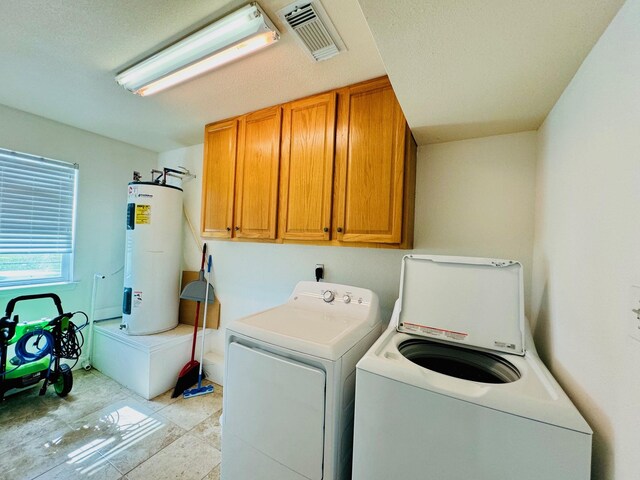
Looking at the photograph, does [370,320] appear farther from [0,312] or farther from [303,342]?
[0,312]

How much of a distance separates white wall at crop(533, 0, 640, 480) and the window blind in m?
4.01

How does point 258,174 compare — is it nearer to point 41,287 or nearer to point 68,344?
point 68,344

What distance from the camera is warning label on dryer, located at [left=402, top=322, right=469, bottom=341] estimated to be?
125cm

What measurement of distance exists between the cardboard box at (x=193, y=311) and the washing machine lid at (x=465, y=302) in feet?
6.94

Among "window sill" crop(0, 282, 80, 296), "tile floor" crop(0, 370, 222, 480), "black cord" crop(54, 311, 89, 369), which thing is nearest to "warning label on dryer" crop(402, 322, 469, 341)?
"tile floor" crop(0, 370, 222, 480)

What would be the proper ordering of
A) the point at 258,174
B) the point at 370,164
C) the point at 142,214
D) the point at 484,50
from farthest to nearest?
1. the point at 142,214
2. the point at 258,174
3. the point at 370,164
4. the point at 484,50

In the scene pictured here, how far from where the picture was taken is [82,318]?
277cm

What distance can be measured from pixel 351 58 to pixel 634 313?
1.61 meters

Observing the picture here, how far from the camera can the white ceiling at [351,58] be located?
804 millimetres

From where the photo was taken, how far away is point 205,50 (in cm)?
139

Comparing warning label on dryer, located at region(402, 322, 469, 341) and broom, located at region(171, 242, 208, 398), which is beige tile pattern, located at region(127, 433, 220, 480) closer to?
broom, located at region(171, 242, 208, 398)

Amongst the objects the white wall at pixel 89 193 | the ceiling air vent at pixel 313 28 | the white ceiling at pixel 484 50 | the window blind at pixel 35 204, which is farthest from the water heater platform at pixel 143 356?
the white ceiling at pixel 484 50

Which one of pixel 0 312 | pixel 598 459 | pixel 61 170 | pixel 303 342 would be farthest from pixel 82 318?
pixel 598 459

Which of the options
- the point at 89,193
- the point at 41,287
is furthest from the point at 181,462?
the point at 89,193
